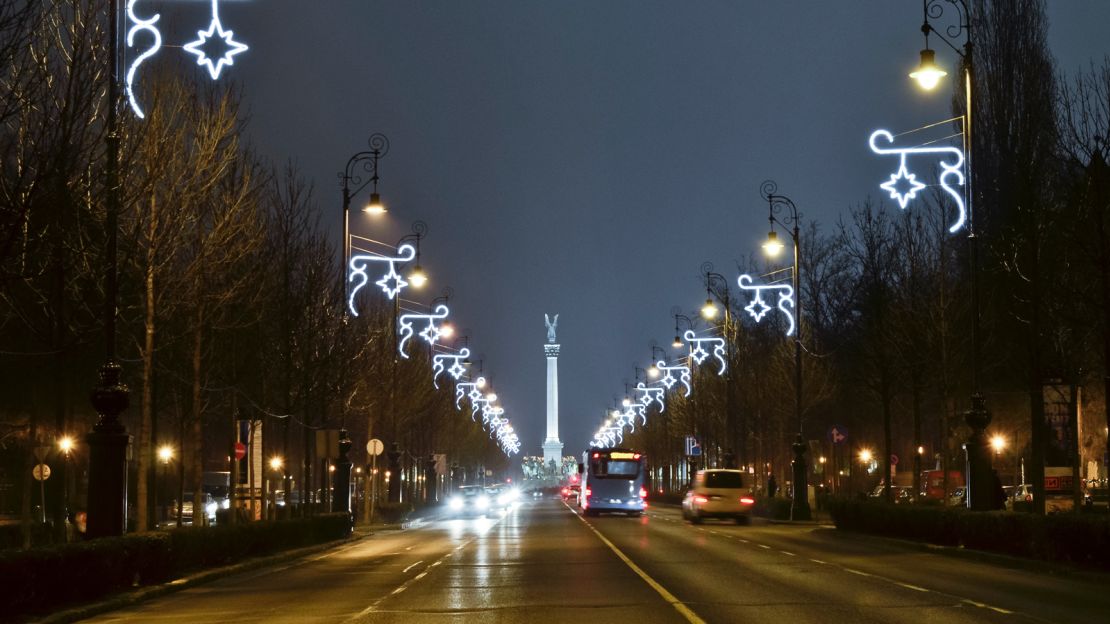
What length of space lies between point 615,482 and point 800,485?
15427mm

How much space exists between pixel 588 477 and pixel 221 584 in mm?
42842

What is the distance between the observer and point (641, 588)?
23484mm

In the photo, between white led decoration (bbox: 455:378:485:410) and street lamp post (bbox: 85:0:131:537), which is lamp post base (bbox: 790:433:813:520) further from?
white led decoration (bbox: 455:378:485:410)

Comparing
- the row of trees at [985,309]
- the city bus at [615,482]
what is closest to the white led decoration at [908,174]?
the row of trees at [985,309]

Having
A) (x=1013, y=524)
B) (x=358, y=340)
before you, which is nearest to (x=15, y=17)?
(x=1013, y=524)

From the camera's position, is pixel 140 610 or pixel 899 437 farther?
pixel 899 437

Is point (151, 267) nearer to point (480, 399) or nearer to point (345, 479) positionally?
point (345, 479)

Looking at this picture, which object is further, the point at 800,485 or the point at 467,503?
the point at 467,503

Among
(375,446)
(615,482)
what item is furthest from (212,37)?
(615,482)

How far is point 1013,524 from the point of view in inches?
1164

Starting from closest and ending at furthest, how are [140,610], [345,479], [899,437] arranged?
[140,610] → [345,479] → [899,437]

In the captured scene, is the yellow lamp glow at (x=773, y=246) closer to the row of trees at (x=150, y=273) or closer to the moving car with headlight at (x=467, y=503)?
the row of trees at (x=150, y=273)

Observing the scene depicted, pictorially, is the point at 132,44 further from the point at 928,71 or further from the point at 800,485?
the point at 800,485

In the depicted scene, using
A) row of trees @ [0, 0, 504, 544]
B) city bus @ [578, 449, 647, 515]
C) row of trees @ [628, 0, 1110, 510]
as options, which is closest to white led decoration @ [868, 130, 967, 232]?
row of trees @ [628, 0, 1110, 510]
